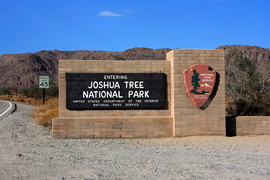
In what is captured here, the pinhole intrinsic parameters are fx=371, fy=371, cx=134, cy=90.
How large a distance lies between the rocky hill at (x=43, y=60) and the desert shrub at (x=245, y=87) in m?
77.7

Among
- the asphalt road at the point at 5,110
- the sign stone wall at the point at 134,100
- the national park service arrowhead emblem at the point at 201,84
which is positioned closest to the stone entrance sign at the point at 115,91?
the sign stone wall at the point at 134,100

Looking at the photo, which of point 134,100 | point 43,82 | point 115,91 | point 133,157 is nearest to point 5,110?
point 43,82

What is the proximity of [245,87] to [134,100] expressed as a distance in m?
8.89

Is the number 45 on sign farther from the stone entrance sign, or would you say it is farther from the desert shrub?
the stone entrance sign

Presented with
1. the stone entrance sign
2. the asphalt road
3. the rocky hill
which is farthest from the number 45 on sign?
the rocky hill

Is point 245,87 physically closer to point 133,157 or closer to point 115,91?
point 115,91

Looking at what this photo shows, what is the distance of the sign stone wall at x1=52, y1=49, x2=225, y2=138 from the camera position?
14.1m

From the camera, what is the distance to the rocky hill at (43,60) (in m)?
102

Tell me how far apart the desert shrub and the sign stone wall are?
5.12 metres

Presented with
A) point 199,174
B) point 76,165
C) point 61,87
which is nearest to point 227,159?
point 199,174

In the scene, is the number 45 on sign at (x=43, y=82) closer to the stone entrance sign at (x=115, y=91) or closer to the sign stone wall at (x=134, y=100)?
the sign stone wall at (x=134, y=100)

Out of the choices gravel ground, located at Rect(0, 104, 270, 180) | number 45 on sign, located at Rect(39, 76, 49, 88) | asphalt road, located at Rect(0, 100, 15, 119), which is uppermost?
number 45 on sign, located at Rect(39, 76, 49, 88)

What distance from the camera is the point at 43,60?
114 m

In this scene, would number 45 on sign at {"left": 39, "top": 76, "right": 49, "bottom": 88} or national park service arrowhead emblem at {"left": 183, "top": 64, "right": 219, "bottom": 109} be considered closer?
national park service arrowhead emblem at {"left": 183, "top": 64, "right": 219, "bottom": 109}
